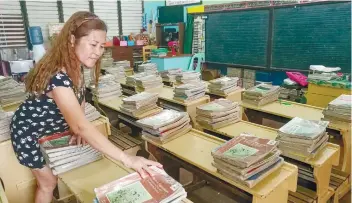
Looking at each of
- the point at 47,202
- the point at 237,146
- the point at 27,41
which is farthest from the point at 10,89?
the point at 27,41

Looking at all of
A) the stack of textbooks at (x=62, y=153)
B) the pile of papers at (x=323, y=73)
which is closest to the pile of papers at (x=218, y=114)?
the stack of textbooks at (x=62, y=153)

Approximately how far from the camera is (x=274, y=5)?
186 inches

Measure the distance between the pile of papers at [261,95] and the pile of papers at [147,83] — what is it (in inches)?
48.7

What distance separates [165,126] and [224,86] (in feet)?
5.00

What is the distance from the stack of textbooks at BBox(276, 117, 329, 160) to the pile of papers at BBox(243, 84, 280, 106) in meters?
→ 0.95

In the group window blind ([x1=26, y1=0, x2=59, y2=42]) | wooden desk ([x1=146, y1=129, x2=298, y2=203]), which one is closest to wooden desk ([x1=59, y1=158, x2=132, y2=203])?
wooden desk ([x1=146, y1=129, x2=298, y2=203])

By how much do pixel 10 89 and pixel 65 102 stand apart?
2.01 meters

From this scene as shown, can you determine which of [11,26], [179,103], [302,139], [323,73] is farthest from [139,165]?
[11,26]

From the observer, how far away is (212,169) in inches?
59.8

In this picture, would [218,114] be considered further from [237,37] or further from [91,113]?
[237,37]

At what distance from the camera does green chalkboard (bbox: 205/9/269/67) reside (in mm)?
5031

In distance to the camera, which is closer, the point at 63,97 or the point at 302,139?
the point at 63,97

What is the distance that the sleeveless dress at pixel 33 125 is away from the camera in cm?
143

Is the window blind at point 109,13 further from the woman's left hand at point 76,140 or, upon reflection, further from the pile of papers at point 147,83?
the woman's left hand at point 76,140
